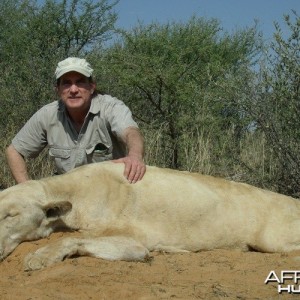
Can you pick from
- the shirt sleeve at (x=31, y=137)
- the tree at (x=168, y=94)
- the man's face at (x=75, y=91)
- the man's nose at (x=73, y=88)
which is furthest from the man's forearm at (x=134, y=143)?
the tree at (x=168, y=94)

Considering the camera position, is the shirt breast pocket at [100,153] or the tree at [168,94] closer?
the shirt breast pocket at [100,153]

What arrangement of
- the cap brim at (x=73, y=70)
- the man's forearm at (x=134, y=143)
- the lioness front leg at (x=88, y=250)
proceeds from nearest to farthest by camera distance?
the lioness front leg at (x=88, y=250)
the man's forearm at (x=134, y=143)
the cap brim at (x=73, y=70)

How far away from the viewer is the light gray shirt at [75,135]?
22.8ft

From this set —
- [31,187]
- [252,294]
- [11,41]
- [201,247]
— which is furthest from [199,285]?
[11,41]

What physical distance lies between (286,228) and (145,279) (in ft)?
6.03

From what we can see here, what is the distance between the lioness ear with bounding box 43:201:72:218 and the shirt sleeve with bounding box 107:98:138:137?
145cm

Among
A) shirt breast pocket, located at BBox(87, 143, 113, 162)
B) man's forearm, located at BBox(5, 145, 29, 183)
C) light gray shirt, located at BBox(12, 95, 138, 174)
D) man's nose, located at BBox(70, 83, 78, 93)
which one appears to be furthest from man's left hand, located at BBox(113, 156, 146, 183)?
man's forearm, located at BBox(5, 145, 29, 183)

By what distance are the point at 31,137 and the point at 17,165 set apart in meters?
0.33

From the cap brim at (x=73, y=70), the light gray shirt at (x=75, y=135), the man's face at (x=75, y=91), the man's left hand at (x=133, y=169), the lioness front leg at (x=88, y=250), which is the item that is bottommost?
the lioness front leg at (x=88, y=250)

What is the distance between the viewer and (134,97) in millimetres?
11641

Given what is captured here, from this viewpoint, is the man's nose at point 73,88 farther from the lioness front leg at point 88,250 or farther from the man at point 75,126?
the lioness front leg at point 88,250

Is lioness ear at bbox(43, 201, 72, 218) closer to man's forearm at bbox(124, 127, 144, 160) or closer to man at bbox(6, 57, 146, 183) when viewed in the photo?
man's forearm at bbox(124, 127, 144, 160)

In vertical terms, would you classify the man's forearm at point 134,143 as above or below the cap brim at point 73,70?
below

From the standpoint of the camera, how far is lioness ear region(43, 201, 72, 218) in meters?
5.34
